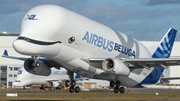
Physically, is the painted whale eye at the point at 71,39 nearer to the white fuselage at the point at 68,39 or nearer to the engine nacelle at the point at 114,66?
the white fuselage at the point at 68,39

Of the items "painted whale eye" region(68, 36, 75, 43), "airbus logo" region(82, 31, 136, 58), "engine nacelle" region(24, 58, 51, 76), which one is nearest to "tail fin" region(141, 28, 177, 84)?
"airbus logo" region(82, 31, 136, 58)

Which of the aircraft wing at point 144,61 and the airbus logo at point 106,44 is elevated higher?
the airbus logo at point 106,44

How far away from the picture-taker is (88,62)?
Answer: 1118 inches

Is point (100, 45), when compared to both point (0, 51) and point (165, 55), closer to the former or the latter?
point (165, 55)

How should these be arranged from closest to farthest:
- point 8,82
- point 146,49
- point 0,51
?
point 146,49 < point 8,82 < point 0,51

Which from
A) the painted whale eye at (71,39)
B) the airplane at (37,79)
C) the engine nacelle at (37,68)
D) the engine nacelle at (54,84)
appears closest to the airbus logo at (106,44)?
the painted whale eye at (71,39)

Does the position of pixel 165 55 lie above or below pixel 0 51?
below

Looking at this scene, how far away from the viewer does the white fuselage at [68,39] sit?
936 inches

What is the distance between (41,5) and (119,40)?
10.3 meters

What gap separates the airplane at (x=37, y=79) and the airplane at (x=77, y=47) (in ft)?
149

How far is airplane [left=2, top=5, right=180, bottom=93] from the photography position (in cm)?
2395

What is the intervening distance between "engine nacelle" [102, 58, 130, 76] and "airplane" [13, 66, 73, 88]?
160 ft

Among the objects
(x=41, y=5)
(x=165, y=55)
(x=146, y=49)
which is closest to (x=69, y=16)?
(x=41, y=5)

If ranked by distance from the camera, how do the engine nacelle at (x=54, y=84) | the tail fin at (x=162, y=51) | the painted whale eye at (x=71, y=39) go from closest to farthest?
the painted whale eye at (x=71, y=39), the tail fin at (x=162, y=51), the engine nacelle at (x=54, y=84)
